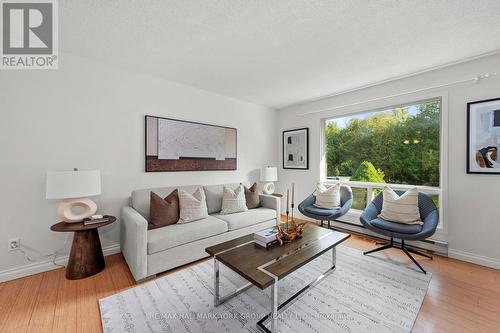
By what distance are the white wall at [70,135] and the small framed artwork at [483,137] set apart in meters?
3.75

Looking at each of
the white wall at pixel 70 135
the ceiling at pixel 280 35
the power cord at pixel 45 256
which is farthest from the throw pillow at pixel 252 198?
the power cord at pixel 45 256

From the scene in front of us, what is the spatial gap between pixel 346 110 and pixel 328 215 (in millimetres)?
1900

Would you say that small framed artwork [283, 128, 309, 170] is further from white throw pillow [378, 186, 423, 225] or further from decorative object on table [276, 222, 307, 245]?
decorative object on table [276, 222, 307, 245]

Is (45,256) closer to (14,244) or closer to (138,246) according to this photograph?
(14,244)

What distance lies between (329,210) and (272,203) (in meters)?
0.92

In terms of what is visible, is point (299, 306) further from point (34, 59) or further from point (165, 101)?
point (34, 59)

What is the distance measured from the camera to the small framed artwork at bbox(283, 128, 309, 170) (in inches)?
167

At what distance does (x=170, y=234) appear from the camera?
7.36 ft

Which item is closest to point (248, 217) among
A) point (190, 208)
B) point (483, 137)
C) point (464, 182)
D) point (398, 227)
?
point (190, 208)

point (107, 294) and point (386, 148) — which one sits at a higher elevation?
point (386, 148)

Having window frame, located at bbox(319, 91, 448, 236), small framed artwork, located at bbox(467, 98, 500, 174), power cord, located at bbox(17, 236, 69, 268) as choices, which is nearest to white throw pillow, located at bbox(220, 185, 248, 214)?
power cord, located at bbox(17, 236, 69, 268)

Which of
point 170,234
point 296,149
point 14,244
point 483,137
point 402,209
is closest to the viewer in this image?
point 14,244

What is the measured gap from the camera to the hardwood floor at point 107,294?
60.3 inches

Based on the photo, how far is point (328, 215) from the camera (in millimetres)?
3078
